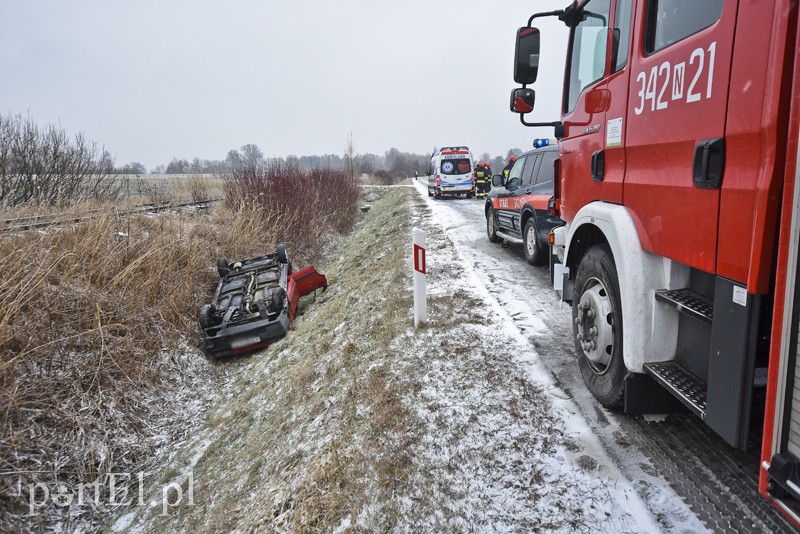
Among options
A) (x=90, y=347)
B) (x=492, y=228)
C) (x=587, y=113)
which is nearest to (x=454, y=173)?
(x=492, y=228)

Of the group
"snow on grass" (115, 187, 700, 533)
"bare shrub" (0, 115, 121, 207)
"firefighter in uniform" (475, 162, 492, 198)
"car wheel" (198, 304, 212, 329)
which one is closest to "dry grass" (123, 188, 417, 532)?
"snow on grass" (115, 187, 700, 533)

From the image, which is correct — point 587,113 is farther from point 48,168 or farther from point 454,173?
point 454,173

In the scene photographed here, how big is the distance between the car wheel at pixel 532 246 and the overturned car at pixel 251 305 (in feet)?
13.3

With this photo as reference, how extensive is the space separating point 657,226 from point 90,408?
17.7ft

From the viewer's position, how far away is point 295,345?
261 inches

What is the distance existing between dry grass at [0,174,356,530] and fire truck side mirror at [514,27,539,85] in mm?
5112

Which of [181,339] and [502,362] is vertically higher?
[502,362]

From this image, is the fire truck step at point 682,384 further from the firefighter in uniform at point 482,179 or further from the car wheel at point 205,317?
the firefighter in uniform at point 482,179

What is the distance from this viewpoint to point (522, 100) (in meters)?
3.64

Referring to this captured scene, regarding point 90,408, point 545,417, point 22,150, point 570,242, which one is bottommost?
point 90,408

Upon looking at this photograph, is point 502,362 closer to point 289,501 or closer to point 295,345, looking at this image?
point 289,501

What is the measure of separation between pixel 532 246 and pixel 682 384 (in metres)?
5.21

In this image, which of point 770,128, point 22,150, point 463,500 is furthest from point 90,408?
point 22,150

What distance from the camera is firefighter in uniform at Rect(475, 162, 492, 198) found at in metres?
21.9
